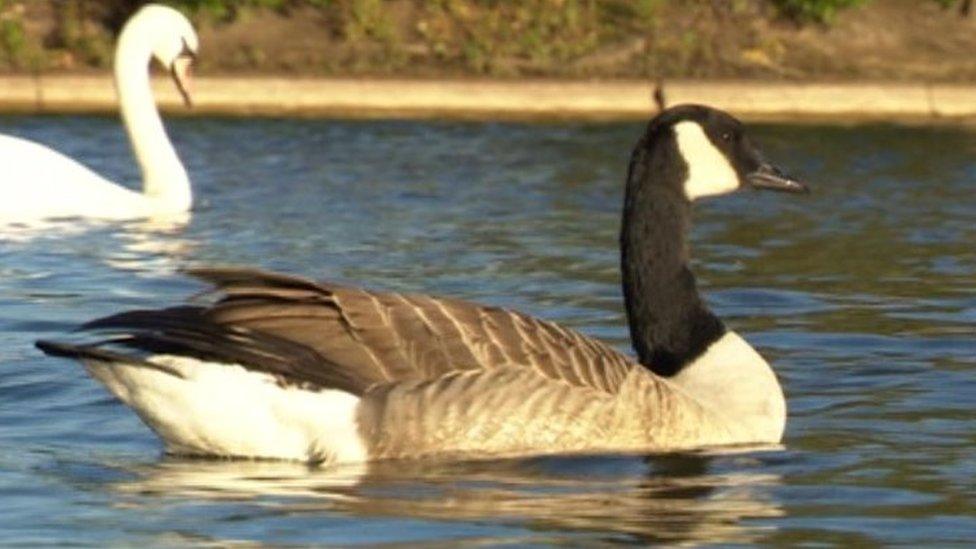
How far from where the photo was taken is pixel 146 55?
756 inches

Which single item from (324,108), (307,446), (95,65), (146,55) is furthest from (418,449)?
(95,65)

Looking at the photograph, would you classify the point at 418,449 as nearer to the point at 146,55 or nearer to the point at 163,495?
the point at 163,495

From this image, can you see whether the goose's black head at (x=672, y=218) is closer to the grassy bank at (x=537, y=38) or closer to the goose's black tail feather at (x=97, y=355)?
the goose's black tail feather at (x=97, y=355)

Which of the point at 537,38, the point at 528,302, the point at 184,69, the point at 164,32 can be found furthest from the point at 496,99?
the point at 528,302

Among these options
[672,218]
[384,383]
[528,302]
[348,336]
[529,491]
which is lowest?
[528,302]

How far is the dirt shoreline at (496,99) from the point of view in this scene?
23.5m

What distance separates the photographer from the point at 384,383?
31.6ft

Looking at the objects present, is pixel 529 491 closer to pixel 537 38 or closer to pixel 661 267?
pixel 661 267

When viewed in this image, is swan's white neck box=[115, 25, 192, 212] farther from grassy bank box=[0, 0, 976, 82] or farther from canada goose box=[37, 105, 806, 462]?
canada goose box=[37, 105, 806, 462]

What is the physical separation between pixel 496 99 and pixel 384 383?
14208 millimetres

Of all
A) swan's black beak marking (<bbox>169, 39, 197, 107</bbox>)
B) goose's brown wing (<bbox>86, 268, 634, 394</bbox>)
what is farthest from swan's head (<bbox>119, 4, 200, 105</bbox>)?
goose's brown wing (<bbox>86, 268, 634, 394</bbox>)

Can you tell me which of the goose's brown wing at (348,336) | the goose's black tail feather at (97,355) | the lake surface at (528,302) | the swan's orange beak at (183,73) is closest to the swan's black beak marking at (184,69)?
the swan's orange beak at (183,73)

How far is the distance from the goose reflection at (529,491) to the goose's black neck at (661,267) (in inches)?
26.2

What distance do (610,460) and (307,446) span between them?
1.02 m
